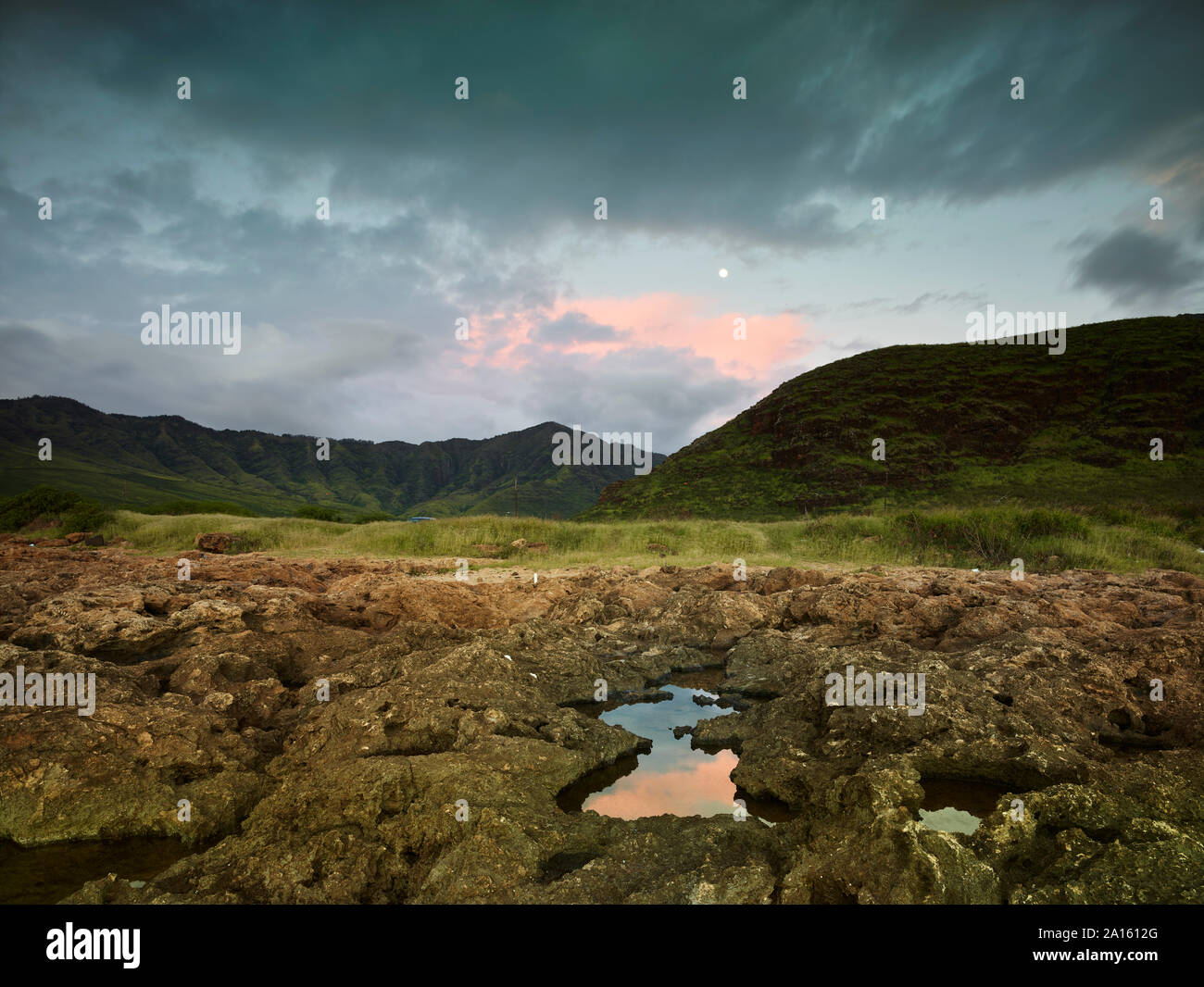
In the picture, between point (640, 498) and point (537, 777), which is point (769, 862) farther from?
point (640, 498)

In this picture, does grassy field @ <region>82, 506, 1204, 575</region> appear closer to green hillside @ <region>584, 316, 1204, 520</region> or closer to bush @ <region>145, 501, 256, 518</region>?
bush @ <region>145, 501, 256, 518</region>

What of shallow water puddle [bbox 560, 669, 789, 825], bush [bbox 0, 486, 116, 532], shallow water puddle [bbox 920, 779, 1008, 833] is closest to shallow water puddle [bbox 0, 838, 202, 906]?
shallow water puddle [bbox 560, 669, 789, 825]

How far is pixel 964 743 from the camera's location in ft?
16.8

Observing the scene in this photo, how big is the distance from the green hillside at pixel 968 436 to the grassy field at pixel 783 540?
A: 3423 centimetres

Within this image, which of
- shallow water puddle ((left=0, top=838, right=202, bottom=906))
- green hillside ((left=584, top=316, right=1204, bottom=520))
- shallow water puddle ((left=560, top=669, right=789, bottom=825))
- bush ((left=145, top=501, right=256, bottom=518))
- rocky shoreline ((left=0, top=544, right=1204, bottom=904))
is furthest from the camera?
green hillside ((left=584, top=316, right=1204, bottom=520))

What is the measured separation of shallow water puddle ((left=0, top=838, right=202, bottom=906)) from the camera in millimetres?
3865

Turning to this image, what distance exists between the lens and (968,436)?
70750 millimetres

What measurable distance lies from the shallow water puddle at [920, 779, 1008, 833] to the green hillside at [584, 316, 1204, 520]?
53190 millimetres

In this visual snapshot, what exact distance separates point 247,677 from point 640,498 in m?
68.5

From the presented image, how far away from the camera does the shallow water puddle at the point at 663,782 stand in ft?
16.1

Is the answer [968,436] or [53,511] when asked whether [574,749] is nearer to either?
[53,511]

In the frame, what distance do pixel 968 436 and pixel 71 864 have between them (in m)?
82.4
